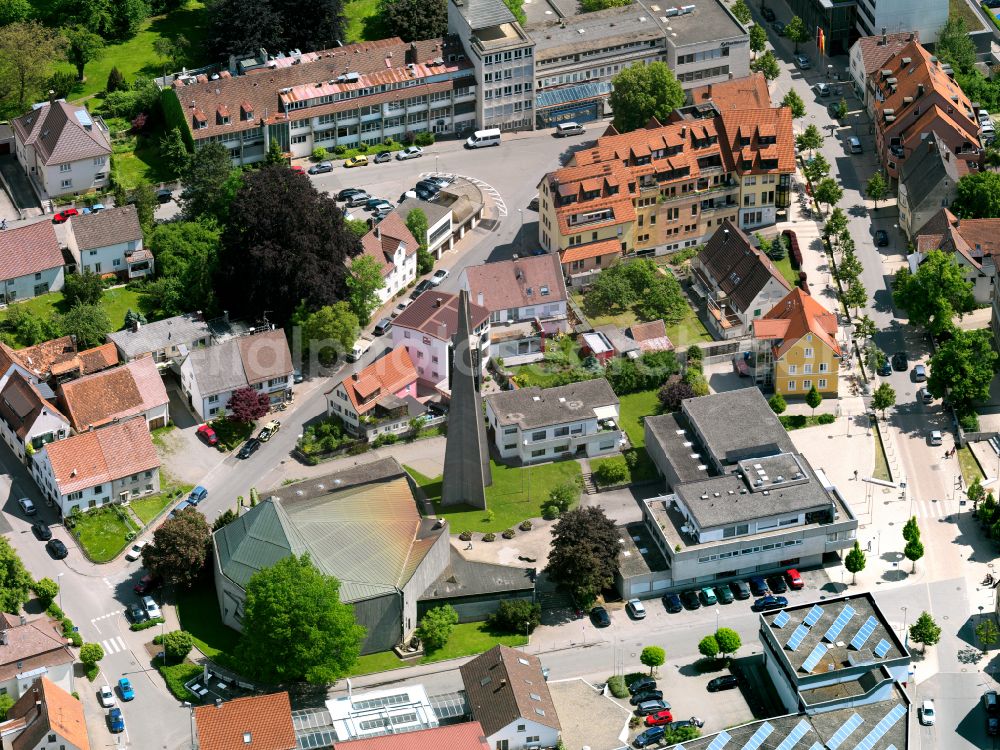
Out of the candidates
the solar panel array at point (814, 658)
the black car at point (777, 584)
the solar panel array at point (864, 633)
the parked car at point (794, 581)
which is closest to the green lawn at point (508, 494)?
the black car at point (777, 584)

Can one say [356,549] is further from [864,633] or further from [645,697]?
[864,633]

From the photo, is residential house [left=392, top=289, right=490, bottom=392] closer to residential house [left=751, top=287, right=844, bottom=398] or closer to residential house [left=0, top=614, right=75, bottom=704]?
residential house [left=751, top=287, right=844, bottom=398]

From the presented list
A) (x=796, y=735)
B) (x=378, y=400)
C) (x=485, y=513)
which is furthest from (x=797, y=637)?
(x=378, y=400)

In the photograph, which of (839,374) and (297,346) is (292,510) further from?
(839,374)

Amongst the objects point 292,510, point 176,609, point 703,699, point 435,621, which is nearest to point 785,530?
point 703,699

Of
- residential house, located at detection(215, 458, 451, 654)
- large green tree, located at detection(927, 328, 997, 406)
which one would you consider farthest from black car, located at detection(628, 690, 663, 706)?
large green tree, located at detection(927, 328, 997, 406)

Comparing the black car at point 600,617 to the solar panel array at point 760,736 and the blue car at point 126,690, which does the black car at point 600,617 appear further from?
the blue car at point 126,690
